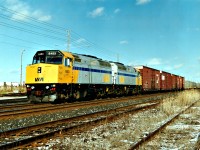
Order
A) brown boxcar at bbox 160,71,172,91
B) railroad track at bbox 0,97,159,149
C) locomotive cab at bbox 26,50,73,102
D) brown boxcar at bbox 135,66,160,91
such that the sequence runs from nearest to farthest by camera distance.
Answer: railroad track at bbox 0,97,159,149, locomotive cab at bbox 26,50,73,102, brown boxcar at bbox 135,66,160,91, brown boxcar at bbox 160,71,172,91

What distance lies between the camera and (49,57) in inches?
760

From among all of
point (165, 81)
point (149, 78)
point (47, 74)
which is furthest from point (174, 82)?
point (47, 74)

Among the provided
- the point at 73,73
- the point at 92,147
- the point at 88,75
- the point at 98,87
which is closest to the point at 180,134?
the point at 92,147

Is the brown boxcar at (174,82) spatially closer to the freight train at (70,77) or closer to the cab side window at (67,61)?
the freight train at (70,77)

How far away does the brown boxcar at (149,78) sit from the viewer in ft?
126

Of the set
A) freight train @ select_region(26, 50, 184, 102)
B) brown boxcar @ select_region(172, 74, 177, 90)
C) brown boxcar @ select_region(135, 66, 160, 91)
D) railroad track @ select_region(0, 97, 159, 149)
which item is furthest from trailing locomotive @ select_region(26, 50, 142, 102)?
brown boxcar @ select_region(172, 74, 177, 90)

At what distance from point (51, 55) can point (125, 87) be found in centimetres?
1415

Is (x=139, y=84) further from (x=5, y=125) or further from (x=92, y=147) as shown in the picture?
(x=92, y=147)

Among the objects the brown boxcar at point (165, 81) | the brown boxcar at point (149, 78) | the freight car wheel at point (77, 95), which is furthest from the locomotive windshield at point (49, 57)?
the brown boxcar at point (165, 81)

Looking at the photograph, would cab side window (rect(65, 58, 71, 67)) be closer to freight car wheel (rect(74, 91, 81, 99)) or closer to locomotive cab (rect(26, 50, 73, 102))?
locomotive cab (rect(26, 50, 73, 102))

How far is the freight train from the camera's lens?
60.4 ft

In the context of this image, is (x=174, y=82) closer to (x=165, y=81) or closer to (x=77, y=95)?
(x=165, y=81)

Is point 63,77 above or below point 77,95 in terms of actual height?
above

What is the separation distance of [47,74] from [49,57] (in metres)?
1.41
